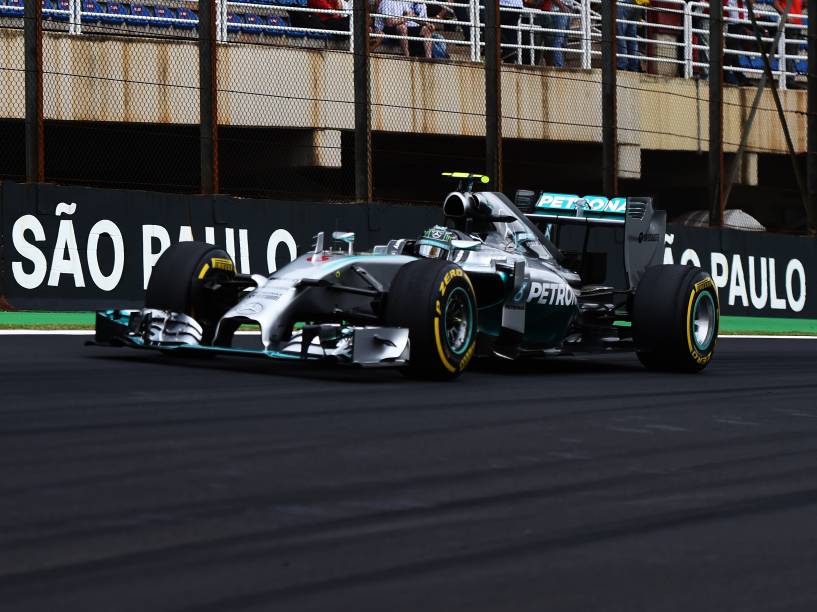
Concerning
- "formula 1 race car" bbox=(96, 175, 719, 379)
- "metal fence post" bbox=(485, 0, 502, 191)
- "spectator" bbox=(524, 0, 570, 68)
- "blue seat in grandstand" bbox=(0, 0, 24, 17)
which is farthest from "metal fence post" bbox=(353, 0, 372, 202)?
"formula 1 race car" bbox=(96, 175, 719, 379)

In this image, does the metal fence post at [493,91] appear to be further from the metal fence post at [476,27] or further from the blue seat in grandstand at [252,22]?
the blue seat in grandstand at [252,22]

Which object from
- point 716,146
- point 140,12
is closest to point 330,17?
point 140,12

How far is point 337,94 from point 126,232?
20.1 ft

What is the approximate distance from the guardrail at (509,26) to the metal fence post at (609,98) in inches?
41.1

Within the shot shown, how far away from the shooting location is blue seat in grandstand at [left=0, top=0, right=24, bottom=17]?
55.3ft

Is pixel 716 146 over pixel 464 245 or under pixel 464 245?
over

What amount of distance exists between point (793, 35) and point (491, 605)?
87.9 feet

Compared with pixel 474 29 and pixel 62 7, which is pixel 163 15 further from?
pixel 474 29

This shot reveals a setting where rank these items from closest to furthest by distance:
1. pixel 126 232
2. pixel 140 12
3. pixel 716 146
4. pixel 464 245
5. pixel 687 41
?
pixel 464 245
pixel 126 232
pixel 140 12
pixel 716 146
pixel 687 41

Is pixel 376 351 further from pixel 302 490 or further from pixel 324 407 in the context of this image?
pixel 302 490

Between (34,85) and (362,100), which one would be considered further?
(362,100)

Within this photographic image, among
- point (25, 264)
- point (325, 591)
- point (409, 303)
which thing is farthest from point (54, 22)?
point (325, 591)

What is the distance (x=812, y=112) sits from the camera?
2323cm

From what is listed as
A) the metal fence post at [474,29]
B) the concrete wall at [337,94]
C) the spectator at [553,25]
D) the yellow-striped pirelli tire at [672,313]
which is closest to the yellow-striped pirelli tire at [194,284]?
the yellow-striped pirelli tire at [672,313]
